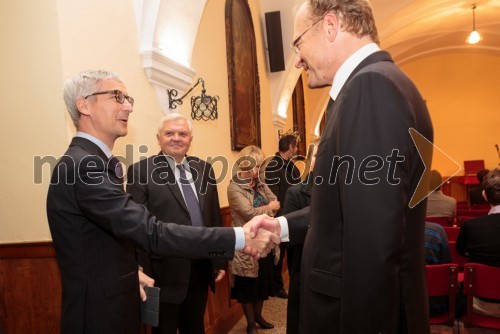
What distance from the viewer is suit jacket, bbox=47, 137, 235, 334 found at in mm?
1585

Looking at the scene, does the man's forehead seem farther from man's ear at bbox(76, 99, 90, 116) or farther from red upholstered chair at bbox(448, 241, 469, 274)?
red upholstered chair at bbox(448, 241, 469, 274)

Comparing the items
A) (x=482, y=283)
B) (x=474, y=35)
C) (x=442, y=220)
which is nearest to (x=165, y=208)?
(x=482, y=283)

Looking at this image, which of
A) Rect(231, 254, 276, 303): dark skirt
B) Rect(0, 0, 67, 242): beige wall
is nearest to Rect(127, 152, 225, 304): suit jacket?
Rect(0, 0, 67, 242): beige wall

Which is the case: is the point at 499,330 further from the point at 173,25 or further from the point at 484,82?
the point at 484,82

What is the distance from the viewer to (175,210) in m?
2.54

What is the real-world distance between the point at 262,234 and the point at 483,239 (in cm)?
162

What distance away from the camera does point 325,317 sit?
47.2 inches

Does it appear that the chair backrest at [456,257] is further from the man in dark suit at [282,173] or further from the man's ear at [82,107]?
the man's ear at [82,107]

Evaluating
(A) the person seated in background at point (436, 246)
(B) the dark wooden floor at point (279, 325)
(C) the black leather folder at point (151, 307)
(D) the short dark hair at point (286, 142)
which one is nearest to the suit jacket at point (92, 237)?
(C) the black leather folder at point (151, 307)

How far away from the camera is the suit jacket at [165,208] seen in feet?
7.99

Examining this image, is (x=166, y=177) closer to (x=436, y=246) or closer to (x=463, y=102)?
(x=436, y=246)

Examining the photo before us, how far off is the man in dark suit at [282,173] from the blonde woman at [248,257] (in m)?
0.85

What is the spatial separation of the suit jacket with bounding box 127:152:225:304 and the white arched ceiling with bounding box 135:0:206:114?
2.61ft

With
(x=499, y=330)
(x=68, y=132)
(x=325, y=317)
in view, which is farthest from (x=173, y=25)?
(x=499, y=330)
